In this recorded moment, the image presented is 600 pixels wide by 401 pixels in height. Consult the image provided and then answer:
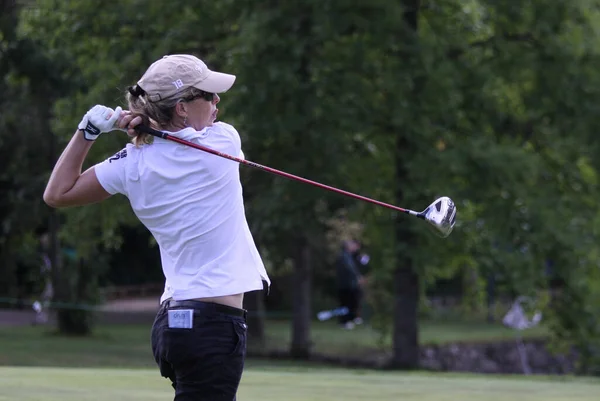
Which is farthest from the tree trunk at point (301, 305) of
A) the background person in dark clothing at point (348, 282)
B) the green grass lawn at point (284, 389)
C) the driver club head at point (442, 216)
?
the driver club head at point (442, 216)

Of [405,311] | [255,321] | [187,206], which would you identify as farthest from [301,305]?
[187,206]

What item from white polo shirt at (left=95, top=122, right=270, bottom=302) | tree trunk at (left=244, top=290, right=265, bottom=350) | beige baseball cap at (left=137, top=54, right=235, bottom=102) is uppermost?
beige baseball cap at (left=137, top=54, right=235, bottom=102)

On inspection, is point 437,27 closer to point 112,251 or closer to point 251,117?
point 251,117

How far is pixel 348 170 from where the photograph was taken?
57.3 feet

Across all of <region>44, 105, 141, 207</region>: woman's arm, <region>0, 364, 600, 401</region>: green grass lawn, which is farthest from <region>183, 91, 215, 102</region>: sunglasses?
<region>0, 364, 600, 401</region>: green grass lawn

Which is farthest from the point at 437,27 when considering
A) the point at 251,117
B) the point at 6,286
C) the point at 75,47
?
the point at 6,286

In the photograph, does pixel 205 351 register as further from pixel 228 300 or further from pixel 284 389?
pixel 284 389

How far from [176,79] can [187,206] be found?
0.45m

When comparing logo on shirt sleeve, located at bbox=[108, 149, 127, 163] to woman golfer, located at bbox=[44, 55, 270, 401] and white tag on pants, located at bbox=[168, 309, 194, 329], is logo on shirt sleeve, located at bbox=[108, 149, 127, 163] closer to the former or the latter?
woman golfer, located at bbox=[44, 55, 270, 401]

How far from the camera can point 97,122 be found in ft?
13.3

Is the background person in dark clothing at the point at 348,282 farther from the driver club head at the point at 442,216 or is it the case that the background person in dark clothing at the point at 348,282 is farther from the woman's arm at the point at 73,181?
the woman's arm at the point at 73,181

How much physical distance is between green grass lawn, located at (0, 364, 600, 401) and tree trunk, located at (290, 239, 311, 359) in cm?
906

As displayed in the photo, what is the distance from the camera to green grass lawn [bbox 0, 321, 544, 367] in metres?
15.9

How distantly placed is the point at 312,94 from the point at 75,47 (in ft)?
14.5
